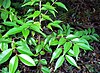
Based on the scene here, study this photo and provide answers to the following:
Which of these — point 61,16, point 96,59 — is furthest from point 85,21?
point 96,59

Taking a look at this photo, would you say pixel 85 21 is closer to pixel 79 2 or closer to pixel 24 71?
pixel 79 2

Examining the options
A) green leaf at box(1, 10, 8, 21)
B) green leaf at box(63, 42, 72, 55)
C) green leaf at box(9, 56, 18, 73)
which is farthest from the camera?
green leaf at box(1, 10, 8, 21)

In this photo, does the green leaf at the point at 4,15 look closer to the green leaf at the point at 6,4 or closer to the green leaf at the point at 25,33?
the green leaf at the point at 6,4

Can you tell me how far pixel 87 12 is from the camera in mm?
4543

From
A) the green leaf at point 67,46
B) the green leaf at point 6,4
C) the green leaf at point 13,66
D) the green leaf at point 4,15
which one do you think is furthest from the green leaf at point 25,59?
the green leaf at point 6,4

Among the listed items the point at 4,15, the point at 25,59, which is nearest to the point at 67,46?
the point at 25,59

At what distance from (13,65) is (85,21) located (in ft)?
10.3

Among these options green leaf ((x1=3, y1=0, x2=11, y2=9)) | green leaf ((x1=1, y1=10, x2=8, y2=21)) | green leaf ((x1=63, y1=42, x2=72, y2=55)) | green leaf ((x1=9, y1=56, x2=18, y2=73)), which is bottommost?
green leaf ((x1=9, y1=56, x2=18, y2=73))

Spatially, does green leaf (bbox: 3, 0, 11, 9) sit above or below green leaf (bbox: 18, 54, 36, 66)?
above

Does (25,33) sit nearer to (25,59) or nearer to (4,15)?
(25,59)

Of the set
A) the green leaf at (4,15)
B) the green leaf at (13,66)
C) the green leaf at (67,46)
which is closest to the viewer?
the green leaf at (13,66)

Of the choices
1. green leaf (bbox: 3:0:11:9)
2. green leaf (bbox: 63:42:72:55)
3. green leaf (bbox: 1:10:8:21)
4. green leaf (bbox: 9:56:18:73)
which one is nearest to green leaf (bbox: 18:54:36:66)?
green leaf (bbox: 9:56:18:73)

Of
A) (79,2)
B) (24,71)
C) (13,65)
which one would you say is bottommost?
(24,71)

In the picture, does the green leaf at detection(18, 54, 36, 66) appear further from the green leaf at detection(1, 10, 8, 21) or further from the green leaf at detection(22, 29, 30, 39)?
the green leaf at detection(1, 10, 8, 21)
